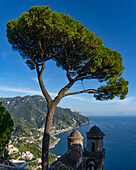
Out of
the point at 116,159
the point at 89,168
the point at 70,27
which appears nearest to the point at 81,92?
the point at 70,27

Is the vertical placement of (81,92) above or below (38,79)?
below

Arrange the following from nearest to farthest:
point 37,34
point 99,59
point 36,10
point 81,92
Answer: point 36,10, point 37,34, point 99,59, point 81,92

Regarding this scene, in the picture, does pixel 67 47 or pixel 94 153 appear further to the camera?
pixel 94 153

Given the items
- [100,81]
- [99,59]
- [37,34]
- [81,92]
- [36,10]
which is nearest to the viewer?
[36,10]

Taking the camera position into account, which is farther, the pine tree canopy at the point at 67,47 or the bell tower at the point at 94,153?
the bell tower at the point at 94,153

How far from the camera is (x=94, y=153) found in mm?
10258

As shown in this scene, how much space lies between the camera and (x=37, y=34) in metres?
7.38

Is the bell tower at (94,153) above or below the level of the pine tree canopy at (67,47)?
below

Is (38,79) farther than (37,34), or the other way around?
(38,79)

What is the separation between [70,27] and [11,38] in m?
3.98

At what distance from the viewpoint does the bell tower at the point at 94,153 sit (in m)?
10.1

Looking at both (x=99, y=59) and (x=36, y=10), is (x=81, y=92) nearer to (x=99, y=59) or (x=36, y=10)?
(x=99, y=59)

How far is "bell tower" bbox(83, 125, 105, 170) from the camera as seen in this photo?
10.1m

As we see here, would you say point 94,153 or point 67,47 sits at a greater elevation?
point 67,47
